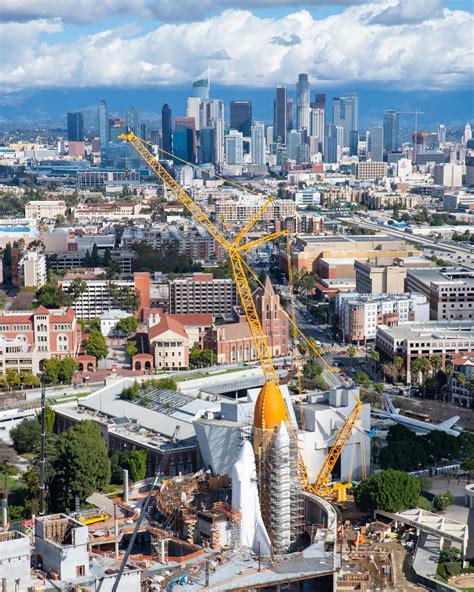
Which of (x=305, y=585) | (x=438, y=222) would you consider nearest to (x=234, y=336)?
(x=305, y=585)

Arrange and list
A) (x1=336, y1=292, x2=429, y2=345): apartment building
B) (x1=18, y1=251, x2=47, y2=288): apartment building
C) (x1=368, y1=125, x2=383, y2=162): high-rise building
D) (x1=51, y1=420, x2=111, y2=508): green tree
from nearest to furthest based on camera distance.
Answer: (x1=51, y1=420, x2=111, y2=508): green tree < (x1=336, y1=292, x2=429, y2=345): apartment building < (x1=18, y1=251, x2=47, y2=288): apartment building < (x1=368, y1=125, x2=383, y2=162): high-rise building

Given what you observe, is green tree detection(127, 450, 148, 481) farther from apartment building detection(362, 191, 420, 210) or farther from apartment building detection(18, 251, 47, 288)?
apartment building detection(362, 191, 420, 210)

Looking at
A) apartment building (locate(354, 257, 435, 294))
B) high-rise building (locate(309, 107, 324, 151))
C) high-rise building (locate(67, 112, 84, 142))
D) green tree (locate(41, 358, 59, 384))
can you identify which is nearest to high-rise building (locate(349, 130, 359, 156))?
high-rise building (locate(309, 107, 324, 151))

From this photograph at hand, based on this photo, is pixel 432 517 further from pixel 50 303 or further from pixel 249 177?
pixel 249 177

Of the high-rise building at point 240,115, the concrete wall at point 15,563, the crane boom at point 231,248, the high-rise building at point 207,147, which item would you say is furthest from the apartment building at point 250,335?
the high-rise building at point 240,115

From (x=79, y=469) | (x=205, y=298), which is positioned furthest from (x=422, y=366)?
(x=79, y=469)

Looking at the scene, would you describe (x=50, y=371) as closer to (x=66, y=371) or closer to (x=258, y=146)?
(x=66, y=371)
